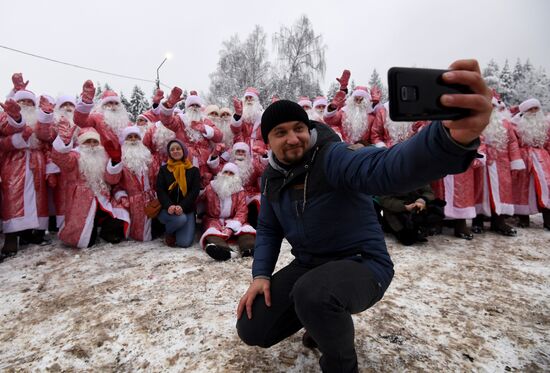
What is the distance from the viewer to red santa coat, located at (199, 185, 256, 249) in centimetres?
411

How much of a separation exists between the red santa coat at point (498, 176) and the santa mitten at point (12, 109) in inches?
244

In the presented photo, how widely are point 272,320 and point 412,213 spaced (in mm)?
2876

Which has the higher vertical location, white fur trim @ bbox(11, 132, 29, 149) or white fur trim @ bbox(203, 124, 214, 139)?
white fur trim @ bbox(203, 124, 214, 139)

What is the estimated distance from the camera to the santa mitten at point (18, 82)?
411 centimetres

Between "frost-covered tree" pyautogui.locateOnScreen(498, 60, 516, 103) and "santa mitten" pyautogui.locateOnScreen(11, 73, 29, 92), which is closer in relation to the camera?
"santa mitten" pyautogui.locateOnScreen(11, 73, 29, 92)

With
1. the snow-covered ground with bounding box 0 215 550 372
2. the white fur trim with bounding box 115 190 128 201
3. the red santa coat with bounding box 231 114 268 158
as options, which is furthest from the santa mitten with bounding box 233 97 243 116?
the snow-covered ground with bounding box 0 215 550 372

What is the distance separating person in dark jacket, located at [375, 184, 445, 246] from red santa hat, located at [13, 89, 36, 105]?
5005 millimetres

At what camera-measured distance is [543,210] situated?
16.3 ft

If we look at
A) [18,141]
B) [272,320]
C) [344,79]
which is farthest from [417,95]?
[344,79]

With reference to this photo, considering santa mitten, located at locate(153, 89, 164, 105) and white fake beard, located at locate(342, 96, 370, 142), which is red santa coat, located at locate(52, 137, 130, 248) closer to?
santa mitten, located at locate(153, 89, 164, 105)

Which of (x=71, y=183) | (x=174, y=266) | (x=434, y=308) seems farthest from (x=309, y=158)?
(x=71, y=183)

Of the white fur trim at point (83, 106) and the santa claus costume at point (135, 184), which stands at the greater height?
the white fur trim at point (83, 106)

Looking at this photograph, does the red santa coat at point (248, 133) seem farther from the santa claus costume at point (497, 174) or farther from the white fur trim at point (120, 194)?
the santa claus costume at point (497, 174)

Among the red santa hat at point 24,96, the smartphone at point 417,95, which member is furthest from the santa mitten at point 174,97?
the smartphone at point 417,95
